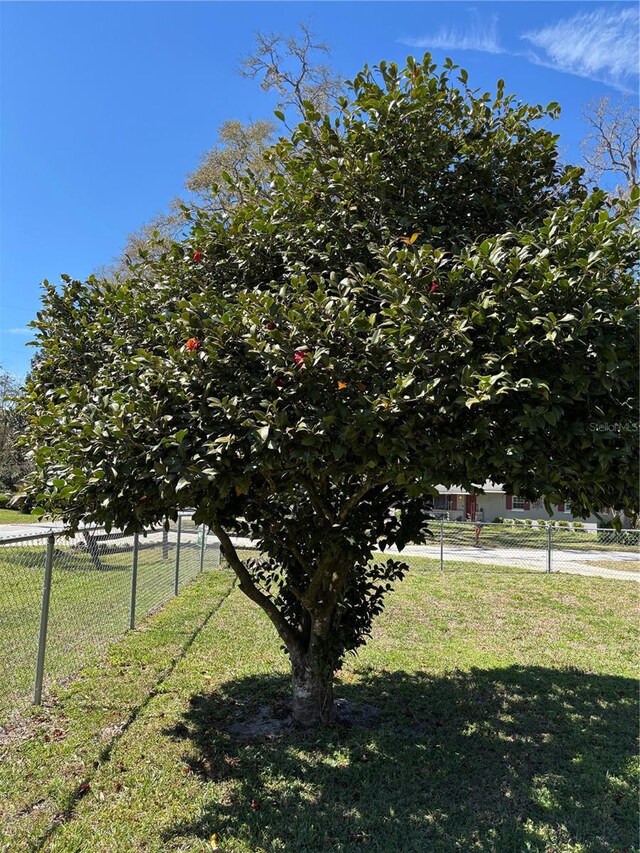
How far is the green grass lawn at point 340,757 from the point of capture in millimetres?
2984

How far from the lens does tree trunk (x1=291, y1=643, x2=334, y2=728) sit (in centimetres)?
428

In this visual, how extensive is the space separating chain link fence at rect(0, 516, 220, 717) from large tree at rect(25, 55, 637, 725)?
4.33 ft

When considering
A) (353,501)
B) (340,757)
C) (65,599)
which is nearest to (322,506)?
(353,501)

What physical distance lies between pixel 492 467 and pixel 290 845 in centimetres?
213

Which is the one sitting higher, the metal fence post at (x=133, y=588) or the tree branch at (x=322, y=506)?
the tree branch at (x=322, y=506)

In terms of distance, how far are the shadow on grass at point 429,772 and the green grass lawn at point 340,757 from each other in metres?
0.01

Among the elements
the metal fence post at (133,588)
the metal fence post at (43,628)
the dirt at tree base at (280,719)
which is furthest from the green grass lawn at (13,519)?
the dirt at tree base at (280,719)

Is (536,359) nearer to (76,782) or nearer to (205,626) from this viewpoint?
(76,782)

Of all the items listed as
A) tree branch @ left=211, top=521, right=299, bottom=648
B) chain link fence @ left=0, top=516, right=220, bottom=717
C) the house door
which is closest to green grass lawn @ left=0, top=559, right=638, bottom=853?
chain link fence @ left=0, top=516, right=220, bottom=717

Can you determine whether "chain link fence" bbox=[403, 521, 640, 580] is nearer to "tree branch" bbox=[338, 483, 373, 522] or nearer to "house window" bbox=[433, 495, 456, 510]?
"house window" bbox=[433, 495, 456, 510]

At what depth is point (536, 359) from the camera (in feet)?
8.20

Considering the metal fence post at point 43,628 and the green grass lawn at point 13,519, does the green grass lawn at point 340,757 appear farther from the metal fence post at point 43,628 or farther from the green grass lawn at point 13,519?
the green grass lawn at point 13,519

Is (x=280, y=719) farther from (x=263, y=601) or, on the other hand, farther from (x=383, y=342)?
(x=383, y=342)

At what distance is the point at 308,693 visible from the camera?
14.1 feet
